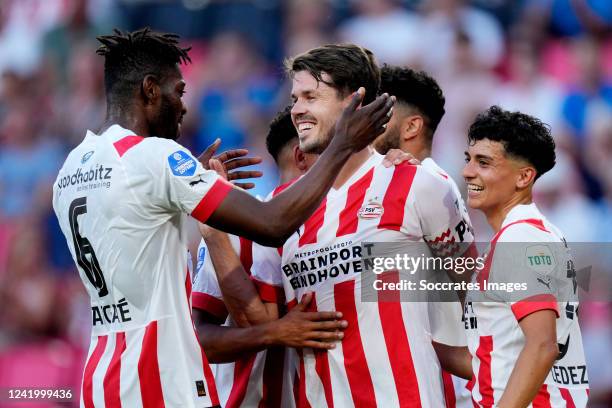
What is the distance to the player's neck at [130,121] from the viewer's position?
13.8 feet

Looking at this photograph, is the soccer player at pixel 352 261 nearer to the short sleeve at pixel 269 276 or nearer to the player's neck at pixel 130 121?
the short sleeve at pixel 269 276

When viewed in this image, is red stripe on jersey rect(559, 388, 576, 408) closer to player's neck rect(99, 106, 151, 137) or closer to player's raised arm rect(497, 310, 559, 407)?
player's raised arm rect(497, 310, 559, 407)

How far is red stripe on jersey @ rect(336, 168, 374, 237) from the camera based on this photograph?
450cm

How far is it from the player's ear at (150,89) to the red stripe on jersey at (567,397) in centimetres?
218

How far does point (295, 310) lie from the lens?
4.52 metres

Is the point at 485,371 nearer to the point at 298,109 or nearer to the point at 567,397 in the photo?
the point at 567,397

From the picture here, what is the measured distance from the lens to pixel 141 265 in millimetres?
4000

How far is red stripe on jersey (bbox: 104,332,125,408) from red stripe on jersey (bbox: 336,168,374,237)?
3.69 ft

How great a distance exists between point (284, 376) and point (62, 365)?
479 cm

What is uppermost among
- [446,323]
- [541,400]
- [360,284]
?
[360,284]

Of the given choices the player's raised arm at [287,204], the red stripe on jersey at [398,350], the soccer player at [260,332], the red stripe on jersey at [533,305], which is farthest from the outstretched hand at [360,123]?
the red stripe on jersey at [533,305]

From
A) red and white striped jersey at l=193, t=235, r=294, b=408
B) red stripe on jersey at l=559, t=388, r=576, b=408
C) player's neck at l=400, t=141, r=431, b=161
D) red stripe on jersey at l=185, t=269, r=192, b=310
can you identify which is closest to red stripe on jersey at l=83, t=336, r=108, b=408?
red stripe on jersey at l=185, t=269, r=192, b=310

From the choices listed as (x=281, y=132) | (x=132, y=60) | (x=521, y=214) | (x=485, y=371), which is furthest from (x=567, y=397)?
(x=132, y=60)

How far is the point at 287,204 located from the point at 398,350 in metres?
0.92
